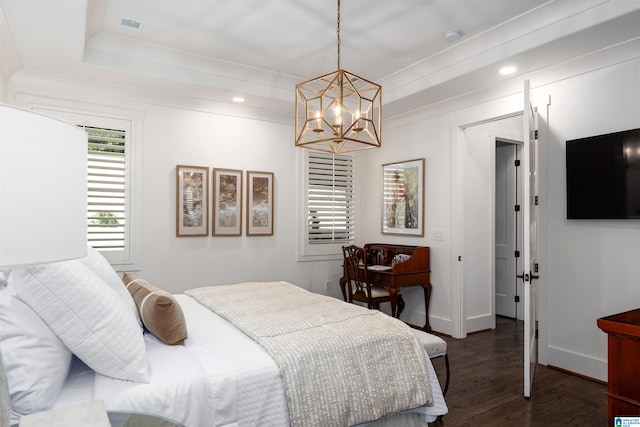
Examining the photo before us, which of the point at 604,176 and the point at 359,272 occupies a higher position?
the point at 604,176

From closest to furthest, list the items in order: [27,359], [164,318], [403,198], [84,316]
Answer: [27,359] < [84,316] < [164,318] < [403,198]

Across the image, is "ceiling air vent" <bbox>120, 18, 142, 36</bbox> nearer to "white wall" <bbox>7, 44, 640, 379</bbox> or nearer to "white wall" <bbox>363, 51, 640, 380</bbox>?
"white wall" <bbox>7, 44, 640, 379</bbox>

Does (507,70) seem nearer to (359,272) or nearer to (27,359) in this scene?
(359,272)

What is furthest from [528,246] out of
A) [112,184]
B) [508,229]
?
[112,184]

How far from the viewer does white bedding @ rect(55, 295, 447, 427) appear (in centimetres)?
155

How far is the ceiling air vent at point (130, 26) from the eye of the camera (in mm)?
3250

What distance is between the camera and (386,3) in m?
3.00

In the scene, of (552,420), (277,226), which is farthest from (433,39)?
(552,420)

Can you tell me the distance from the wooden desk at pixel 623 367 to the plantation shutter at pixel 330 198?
343 centimetres

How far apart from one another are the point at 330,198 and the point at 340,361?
141 inches

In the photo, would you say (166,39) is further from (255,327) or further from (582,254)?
(582,254)

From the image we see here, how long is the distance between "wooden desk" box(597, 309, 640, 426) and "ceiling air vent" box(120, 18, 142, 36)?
3951 mm

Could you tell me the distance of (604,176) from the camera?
313cm

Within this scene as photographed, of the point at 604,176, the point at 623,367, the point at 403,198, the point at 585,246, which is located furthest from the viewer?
the point at 403,198
